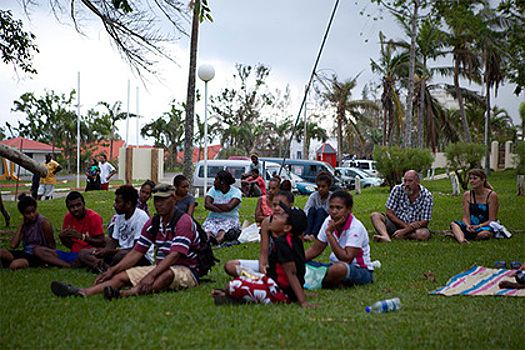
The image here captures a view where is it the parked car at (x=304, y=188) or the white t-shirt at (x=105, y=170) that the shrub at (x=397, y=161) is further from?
the white t-shirt at (x=105, y=170)

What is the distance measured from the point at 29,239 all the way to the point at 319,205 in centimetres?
431

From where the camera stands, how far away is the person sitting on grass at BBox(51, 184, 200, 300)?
16.7 ft

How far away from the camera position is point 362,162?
35562 mm

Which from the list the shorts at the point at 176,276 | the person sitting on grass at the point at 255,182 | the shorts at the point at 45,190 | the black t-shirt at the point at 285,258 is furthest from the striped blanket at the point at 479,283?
the shorts at the point at 45,190

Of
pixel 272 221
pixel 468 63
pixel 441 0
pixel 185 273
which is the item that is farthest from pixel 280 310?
pixel 468 63

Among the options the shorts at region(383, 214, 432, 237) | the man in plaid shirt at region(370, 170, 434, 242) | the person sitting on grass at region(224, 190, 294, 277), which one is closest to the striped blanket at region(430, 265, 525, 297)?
the person sitting on grass at region(224, 190, 294, 277)

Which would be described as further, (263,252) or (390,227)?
(390,227)

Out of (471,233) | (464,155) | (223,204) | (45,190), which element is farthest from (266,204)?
(464,155)

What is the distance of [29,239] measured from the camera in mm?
6844

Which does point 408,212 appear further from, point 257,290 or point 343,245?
point 257,290

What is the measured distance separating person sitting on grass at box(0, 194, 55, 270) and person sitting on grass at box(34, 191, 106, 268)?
11 centimetres

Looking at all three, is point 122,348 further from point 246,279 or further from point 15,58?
point 15,58

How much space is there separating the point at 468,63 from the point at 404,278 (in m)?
29.5

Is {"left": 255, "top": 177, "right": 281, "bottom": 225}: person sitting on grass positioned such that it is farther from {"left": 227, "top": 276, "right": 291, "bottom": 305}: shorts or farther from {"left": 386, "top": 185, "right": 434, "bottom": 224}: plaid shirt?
{"left": 227, "top": 276, "right": 291, "bottom": 305}: shorts
